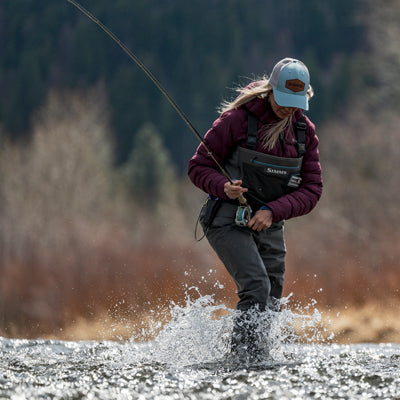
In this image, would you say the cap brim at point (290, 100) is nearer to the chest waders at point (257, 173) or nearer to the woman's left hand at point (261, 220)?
the chest waders at point (257, 173)

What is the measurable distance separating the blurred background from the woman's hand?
2723 mm

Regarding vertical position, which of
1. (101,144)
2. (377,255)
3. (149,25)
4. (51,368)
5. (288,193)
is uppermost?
(149,25)

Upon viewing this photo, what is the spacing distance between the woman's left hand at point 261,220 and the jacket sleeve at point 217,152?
0.20 m

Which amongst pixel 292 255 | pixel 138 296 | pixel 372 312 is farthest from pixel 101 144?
pixel 372 312

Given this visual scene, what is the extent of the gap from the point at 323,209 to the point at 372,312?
11.2 metres

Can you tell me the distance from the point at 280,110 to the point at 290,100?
10 centimetres

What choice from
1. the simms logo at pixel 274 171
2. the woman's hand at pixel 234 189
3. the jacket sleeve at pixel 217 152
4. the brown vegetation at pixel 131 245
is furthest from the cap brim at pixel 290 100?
the brown vegetation at pixel 131 245

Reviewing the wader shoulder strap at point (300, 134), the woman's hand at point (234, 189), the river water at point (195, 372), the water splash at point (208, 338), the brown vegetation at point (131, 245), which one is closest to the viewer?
the river water at point (195, 372)

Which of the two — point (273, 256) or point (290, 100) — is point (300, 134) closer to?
point (290, 100)

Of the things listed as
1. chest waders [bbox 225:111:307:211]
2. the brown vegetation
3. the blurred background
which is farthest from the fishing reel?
the brown vegetation

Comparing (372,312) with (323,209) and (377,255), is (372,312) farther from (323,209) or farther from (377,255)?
(323,209)

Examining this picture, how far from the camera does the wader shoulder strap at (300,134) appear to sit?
4105mm

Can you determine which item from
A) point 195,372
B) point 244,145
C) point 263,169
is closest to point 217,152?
point 244,145

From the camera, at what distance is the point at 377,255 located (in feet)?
50.1
